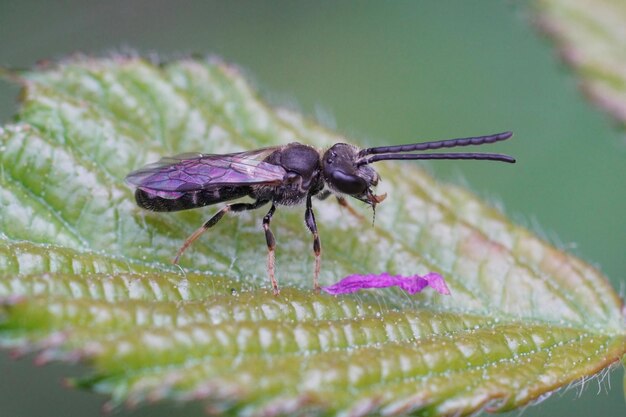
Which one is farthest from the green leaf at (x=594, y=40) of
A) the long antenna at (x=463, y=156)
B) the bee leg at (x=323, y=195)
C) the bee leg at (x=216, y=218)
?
the bee leg at (x=216, y=218)

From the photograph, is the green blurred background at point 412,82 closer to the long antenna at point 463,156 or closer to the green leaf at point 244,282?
the green leaf at point 244,282

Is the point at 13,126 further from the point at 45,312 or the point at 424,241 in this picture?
the point at 424,241

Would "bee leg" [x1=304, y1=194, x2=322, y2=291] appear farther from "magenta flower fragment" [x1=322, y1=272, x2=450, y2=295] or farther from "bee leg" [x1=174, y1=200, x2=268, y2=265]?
"bee leg" [x1=174, y1=200, x2=268, y2=265]

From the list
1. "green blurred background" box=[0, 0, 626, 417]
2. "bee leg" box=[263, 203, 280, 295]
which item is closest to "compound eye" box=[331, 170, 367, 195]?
"bee leg" box=[263, 203, 280, 295]

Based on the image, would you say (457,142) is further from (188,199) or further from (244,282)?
(188,199)

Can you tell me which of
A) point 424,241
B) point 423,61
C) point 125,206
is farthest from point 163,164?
point 423,61

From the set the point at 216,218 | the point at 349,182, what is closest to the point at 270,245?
the point at 216,218
